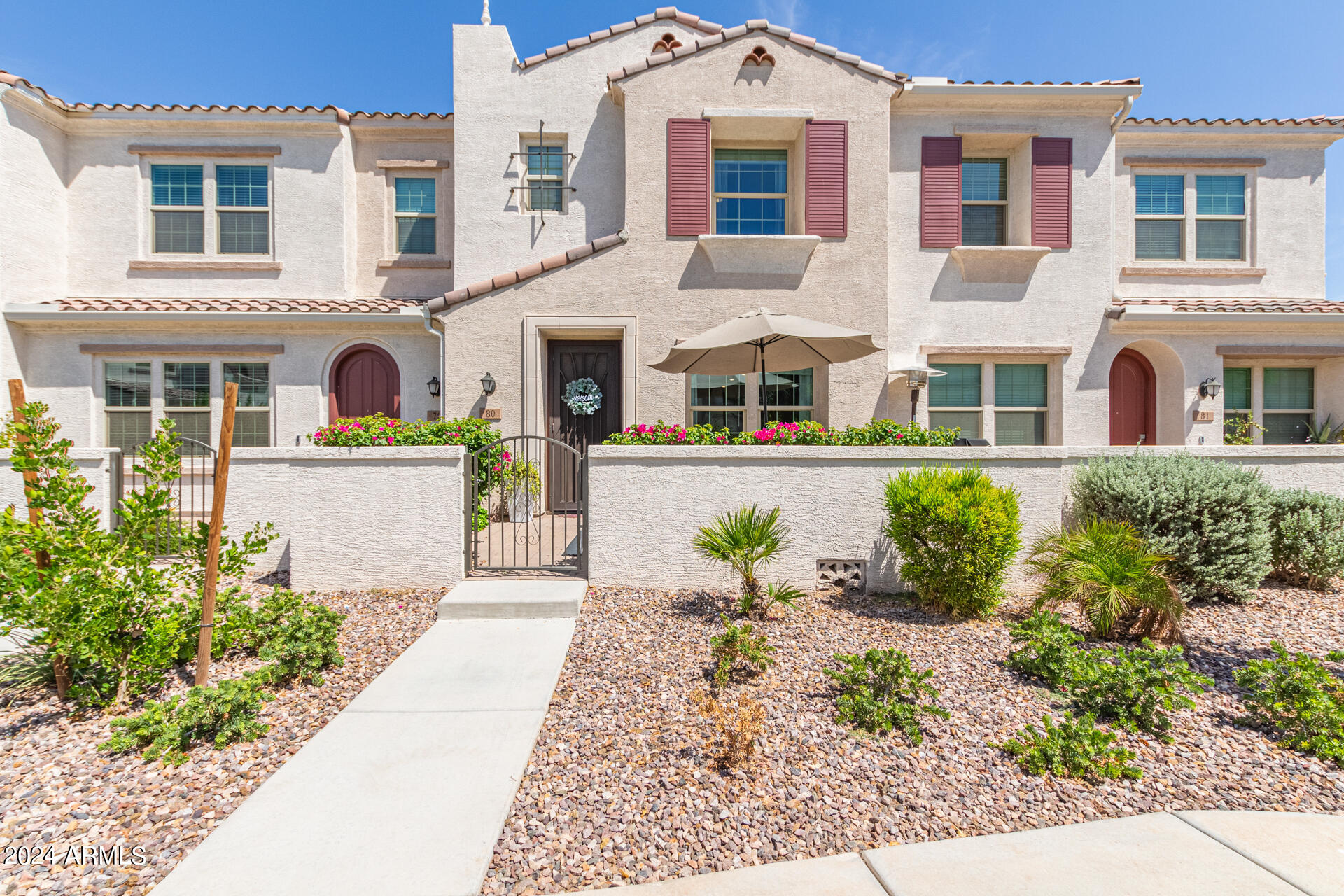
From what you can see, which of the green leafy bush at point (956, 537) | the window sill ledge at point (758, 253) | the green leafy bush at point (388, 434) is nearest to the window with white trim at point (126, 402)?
the green leafy bush at point (388, 434)

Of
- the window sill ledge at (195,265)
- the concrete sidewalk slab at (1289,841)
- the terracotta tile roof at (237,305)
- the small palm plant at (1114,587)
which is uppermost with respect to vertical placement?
the window sill ledge at (195,265)

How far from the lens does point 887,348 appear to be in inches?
336

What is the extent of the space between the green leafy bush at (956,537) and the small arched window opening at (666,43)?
8398mm

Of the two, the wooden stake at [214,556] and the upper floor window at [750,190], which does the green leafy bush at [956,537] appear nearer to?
the wooden stake at [214,556]

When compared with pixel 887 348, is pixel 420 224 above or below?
above

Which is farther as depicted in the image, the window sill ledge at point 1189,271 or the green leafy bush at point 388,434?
the window sill ledge at point 1189,271

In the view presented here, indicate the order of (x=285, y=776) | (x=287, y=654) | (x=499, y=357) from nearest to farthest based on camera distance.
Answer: (x=285, y=776)
(x=287, y=654)
(x=499, y=357)

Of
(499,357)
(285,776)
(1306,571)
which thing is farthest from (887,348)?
(285,776)

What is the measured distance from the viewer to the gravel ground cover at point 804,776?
7.86ft

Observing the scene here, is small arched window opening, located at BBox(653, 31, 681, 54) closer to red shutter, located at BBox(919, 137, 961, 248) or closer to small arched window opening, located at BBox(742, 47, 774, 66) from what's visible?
small arched window opening, located at BBox(742, 47, 774, 66)

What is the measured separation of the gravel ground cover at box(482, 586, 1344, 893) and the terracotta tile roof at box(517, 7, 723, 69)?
947 centimetres

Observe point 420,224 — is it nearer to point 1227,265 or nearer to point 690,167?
point 690,167

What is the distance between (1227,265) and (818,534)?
10070 millimetres

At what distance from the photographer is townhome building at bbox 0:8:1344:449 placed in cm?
818
